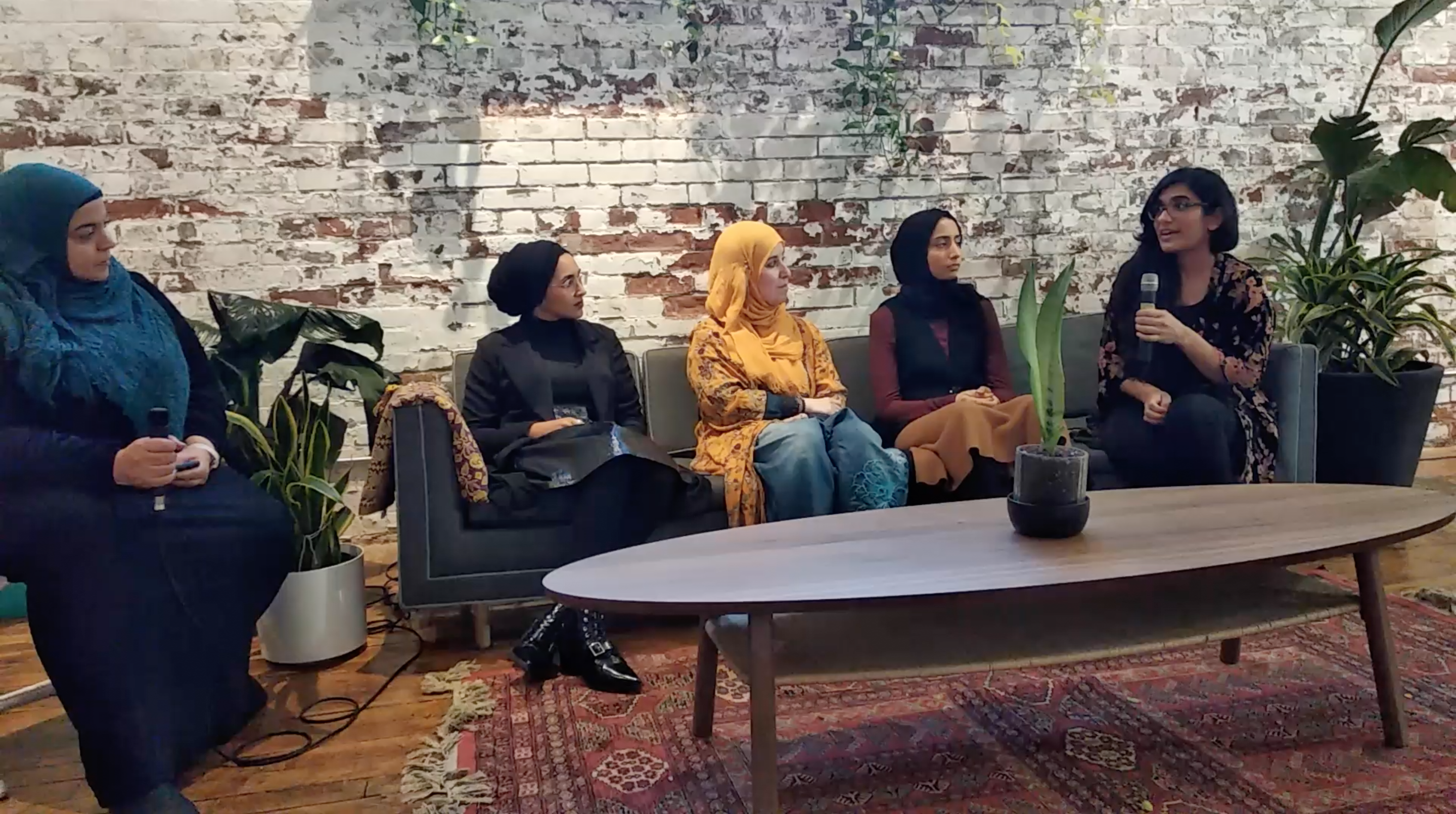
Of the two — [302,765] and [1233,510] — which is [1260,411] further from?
[302,765]

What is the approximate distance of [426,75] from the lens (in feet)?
10.4

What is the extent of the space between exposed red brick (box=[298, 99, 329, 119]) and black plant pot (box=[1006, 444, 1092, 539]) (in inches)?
96.9

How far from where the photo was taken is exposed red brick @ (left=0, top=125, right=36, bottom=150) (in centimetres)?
299

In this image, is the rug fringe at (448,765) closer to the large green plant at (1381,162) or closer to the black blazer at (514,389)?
the black blazer at (514,389)

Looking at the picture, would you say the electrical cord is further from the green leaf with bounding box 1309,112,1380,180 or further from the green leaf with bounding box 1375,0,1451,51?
the green leaf with bounding box 1375,0,1451,51

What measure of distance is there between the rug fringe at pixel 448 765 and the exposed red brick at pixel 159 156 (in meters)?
1.88

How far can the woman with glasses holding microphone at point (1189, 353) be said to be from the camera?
8.61ft

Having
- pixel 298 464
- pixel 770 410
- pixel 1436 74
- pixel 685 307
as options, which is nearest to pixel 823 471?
pixel 770 410

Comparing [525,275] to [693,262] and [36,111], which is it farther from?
[36,111]

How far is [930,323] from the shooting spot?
306 cm

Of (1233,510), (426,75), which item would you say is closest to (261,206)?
(426,75)

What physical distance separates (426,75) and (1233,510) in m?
2.62

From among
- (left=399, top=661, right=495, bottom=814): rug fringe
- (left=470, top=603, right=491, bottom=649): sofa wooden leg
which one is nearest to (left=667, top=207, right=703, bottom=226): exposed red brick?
(left=470, top=603, right=491, bottom=649): sofa wooden leg

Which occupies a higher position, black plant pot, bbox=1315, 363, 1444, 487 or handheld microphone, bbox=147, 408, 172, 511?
handheld microphone, bbox=147, 408, 172, 511
